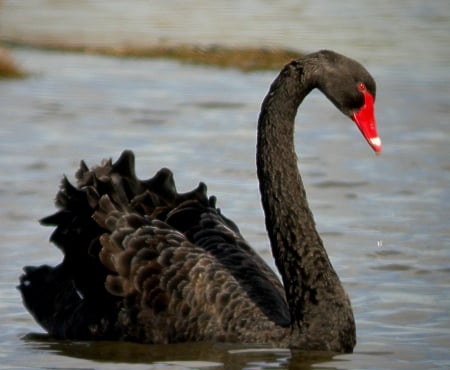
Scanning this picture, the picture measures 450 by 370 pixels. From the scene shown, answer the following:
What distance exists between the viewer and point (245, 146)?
464 inches

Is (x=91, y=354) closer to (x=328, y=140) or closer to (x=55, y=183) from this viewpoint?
(x=55, y=183)

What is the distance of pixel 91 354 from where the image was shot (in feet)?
22.1

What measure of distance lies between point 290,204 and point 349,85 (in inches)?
23.8

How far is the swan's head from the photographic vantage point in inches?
260

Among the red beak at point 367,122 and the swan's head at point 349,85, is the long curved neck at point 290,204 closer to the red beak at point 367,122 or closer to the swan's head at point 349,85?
the swan's head at point 349,85

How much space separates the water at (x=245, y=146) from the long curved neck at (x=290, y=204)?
1.04ft

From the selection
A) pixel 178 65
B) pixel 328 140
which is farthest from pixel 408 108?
pixel 178 65

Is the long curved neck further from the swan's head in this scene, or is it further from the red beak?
the red beak

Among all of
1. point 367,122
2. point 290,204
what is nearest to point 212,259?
point 290,204

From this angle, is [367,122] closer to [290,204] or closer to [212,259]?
[290,204]

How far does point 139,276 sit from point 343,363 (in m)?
0.97

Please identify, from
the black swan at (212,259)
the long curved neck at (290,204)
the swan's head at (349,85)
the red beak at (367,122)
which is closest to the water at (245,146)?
the black swan at (212,259)

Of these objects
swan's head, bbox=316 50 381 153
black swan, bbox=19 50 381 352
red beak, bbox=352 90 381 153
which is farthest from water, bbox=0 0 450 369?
swan's head, bbox=316 50 381 153

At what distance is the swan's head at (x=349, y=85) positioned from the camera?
21.7 feet
